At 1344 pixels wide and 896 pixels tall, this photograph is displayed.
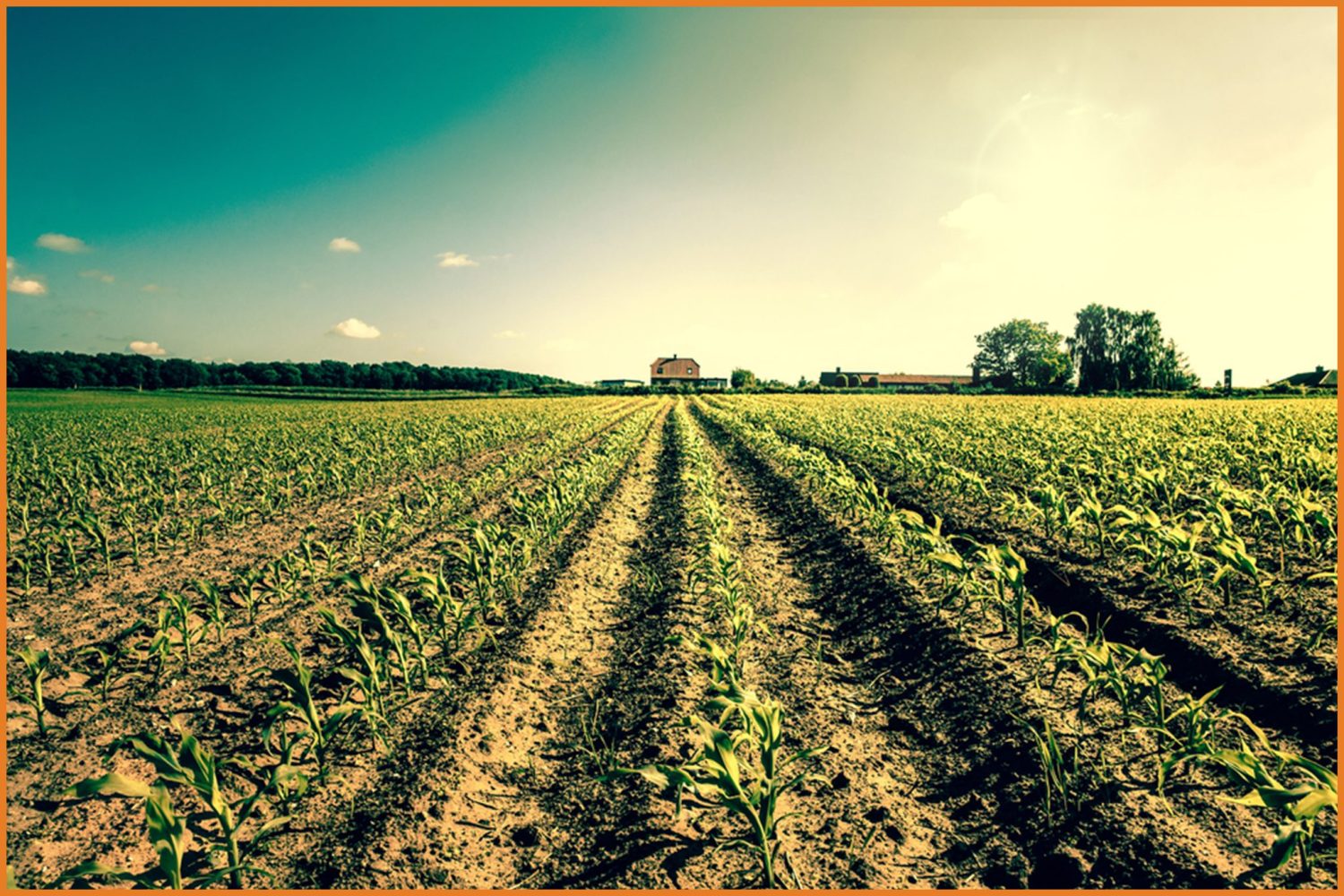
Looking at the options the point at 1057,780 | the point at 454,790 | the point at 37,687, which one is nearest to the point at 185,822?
the point at 454,790

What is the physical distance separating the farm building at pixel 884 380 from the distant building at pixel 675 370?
24.9 m

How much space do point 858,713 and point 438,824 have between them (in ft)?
9.38

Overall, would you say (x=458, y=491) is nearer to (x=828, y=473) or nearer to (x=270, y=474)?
(x=270, y=474)

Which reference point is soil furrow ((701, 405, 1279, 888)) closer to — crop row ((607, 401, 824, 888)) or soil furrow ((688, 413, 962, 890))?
soil furrow ((688, 413, 962, 890))

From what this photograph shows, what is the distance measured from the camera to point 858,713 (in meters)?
4.18

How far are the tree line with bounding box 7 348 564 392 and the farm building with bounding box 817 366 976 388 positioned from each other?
168 ft

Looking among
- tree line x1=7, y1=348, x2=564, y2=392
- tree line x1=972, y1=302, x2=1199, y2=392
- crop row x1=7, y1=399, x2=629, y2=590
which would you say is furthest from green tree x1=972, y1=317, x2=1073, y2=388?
crop row x1=7, y1=399, x2=629, y2=590

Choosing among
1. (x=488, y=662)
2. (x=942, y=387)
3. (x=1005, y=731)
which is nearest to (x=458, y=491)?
(x=488, y=662)

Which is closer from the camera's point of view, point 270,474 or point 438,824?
point 438,824

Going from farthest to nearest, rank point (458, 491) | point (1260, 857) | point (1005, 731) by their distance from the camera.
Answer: point (458, 491)
point (1005, 731)
point (1260, 857)

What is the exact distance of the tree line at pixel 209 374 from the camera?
7794 cm

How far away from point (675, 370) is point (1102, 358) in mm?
68799

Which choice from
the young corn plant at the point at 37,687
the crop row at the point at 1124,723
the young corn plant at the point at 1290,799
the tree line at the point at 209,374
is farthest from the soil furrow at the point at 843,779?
the tree line at the point at 209,374

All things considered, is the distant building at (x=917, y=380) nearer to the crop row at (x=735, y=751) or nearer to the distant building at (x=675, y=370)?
the distant building at (x=675, y=370)
